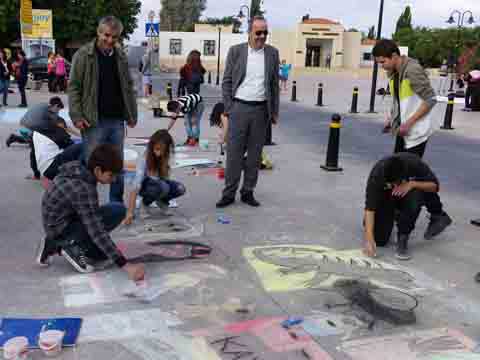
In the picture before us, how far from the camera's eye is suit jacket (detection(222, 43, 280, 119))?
5.20 meters

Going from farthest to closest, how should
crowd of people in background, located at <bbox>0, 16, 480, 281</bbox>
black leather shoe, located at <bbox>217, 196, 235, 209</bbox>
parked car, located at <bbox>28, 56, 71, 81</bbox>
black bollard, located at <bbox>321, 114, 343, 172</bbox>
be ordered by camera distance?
1. parked car, located at <bbox>28, 56, 71, 81</bbox>
2. black bollard, located at <bbox>321, 114, 343, 172</bbox>
3. black leather shoe, located at <bbox>217, 196, 235, 209</bbox>
4. crowd of people in background, located at <bbox>0, 16, 480, 281</bbox>

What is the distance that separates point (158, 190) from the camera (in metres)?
4.95

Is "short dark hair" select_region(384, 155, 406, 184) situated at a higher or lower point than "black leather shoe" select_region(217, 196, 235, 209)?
higher

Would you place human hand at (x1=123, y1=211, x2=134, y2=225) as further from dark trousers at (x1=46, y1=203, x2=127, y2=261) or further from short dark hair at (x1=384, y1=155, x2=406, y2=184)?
short dark hair at (x1=384, y1=155, x2=406, y2=184)

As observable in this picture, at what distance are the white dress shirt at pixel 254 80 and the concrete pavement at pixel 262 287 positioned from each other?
1.17 metres

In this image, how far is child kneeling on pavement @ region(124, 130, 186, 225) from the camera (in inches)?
185

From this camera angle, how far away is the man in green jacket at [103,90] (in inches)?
174

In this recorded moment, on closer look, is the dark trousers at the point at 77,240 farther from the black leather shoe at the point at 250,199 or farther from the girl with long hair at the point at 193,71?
the girl with long hair at the point at 193,71

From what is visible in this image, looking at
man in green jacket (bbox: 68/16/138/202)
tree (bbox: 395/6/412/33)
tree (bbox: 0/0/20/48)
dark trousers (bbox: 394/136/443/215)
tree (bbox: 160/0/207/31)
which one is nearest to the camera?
man in green jacket (bbox: 68/16/138/202)

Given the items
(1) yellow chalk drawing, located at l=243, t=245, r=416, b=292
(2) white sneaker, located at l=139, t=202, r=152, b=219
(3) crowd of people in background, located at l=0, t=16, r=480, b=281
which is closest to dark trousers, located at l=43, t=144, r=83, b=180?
(3) crowd of people in background, located at l=0, t=16, r=480, b=281

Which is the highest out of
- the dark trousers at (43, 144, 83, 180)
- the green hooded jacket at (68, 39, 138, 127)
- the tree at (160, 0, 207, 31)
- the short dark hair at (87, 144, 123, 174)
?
the tree at (160, 0, 207, 31)

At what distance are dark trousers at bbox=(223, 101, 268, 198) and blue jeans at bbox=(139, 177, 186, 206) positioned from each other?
61cm

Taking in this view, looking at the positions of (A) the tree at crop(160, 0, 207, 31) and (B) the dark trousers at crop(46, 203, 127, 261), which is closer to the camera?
(B) the dark trousers at crop(46, 203, 127, 261)

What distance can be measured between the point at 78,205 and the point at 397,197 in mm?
2527
